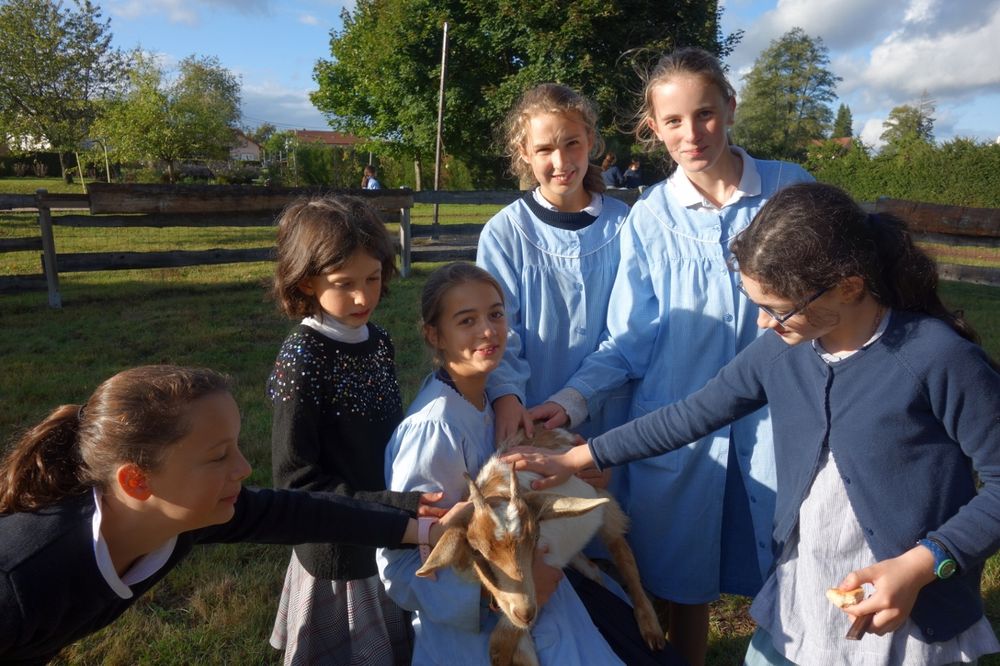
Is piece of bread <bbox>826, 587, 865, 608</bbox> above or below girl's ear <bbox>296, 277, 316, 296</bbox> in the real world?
below

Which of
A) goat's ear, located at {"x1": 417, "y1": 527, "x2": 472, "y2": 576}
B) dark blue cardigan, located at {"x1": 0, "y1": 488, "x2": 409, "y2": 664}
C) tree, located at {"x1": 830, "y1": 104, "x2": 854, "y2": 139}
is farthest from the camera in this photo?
tree, located at {"x1": 830, "y1": 104, "x2": 854, "y2": 139}

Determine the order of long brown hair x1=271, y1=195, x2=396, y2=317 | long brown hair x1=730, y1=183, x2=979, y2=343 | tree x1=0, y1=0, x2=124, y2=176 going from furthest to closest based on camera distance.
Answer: tree x1=0, y1=0, x2=124, y2=176 → long brown hair x1=271, y1=195, x2=396, y2=317 → long brown hair x1=730, y1=183, x2=979, y2=343

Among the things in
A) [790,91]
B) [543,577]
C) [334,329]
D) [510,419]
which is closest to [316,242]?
[334,329]

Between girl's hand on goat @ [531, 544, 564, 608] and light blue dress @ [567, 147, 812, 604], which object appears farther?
light blue dress @ [567, 147, 812, 604]

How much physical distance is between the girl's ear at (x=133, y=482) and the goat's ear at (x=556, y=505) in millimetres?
1140

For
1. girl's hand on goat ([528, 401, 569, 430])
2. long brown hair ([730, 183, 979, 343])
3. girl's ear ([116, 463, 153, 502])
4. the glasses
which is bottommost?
girl's hand on goat ([528, 401, 569, 430])

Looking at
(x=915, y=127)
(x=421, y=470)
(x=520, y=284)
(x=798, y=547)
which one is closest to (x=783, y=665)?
(x=798, y=547)

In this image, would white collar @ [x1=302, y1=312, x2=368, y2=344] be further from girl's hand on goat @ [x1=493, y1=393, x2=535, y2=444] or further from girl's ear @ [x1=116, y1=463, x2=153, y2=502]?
girl's ear @ [x1=116, y1=463, x2=153, y2=502]

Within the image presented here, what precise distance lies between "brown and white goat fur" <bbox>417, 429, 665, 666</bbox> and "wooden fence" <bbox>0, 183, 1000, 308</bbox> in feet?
26.1

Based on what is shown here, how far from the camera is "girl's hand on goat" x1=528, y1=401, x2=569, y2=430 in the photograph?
2867 millimetres

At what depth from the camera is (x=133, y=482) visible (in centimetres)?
194

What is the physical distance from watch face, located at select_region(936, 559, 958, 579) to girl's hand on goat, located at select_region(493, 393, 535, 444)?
4.51ft

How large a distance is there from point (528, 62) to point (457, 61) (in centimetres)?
300

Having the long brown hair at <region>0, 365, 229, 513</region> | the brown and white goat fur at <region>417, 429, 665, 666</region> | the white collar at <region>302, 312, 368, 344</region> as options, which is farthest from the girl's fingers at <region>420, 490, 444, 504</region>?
the long brown hair at <region>0, 365, 229, 513</region>
